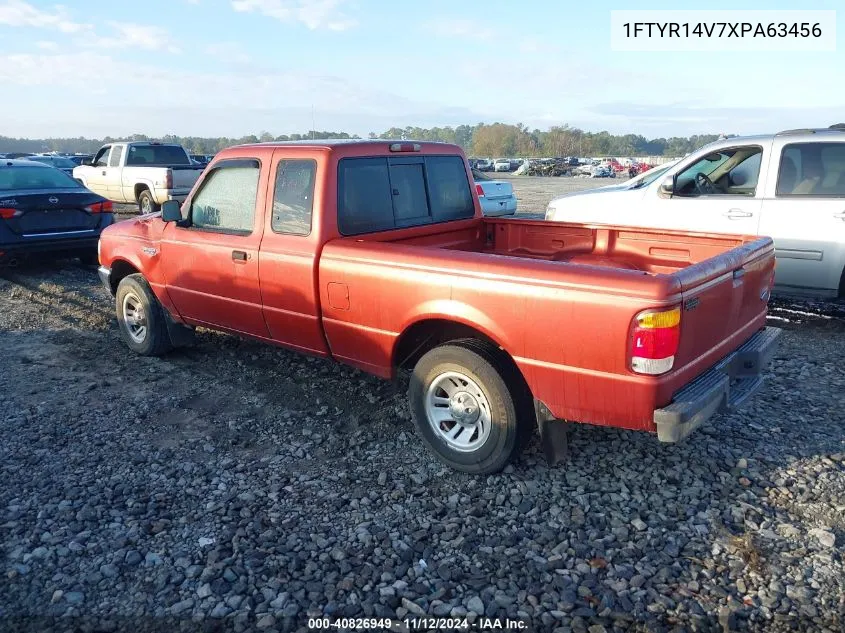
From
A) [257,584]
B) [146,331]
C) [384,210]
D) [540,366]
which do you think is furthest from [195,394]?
[540,366]

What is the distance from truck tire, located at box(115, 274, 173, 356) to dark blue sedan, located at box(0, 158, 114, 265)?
348cm

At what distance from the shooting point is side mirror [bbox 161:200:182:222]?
5.24 metres

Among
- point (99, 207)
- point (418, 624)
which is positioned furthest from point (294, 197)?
point (99, 207)

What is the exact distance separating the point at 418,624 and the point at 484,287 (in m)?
1.67

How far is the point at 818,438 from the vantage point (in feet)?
14.4

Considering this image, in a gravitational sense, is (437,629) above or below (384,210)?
below

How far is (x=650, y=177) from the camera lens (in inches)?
320

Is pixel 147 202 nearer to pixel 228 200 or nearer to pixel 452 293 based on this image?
pixel 228 200

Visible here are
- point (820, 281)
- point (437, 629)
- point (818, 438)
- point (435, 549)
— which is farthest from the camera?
point (820, 281)

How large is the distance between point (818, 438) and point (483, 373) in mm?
2359

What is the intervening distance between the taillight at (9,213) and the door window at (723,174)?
8092mm

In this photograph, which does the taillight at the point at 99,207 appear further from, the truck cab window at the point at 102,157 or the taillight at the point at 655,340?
the taillight at the point at 655,340

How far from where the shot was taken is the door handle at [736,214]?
6910 mm

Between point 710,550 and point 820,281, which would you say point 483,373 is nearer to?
point 710,550
